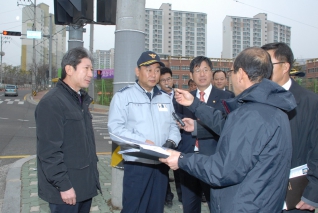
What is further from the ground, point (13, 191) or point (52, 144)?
point (52, 144)

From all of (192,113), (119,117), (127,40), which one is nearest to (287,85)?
(192,113)

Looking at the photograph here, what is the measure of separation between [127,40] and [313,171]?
106 inches

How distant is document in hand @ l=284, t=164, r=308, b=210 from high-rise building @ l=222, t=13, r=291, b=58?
71395 mm

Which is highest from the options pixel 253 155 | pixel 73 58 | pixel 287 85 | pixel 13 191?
pixel 73 58

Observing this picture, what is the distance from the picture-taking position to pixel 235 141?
175 centimetres

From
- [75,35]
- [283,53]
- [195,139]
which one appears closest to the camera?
[283,53]

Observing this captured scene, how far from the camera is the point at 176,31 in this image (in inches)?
3939

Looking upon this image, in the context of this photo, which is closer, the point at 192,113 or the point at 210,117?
the point at 210,117

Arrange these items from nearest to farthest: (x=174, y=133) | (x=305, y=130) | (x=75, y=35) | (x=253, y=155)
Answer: (x=253, y=155) → (x=305, y=130) → (x=174, y=133) → (x=75, y=35)

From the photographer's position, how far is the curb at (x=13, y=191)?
437 cm

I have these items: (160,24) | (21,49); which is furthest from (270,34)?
(21,49)

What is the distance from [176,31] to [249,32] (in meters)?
30.4

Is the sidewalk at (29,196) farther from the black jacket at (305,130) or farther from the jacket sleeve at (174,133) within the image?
the black jacket at (305,130)

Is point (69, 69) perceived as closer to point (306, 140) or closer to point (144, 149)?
point (144, 149)
